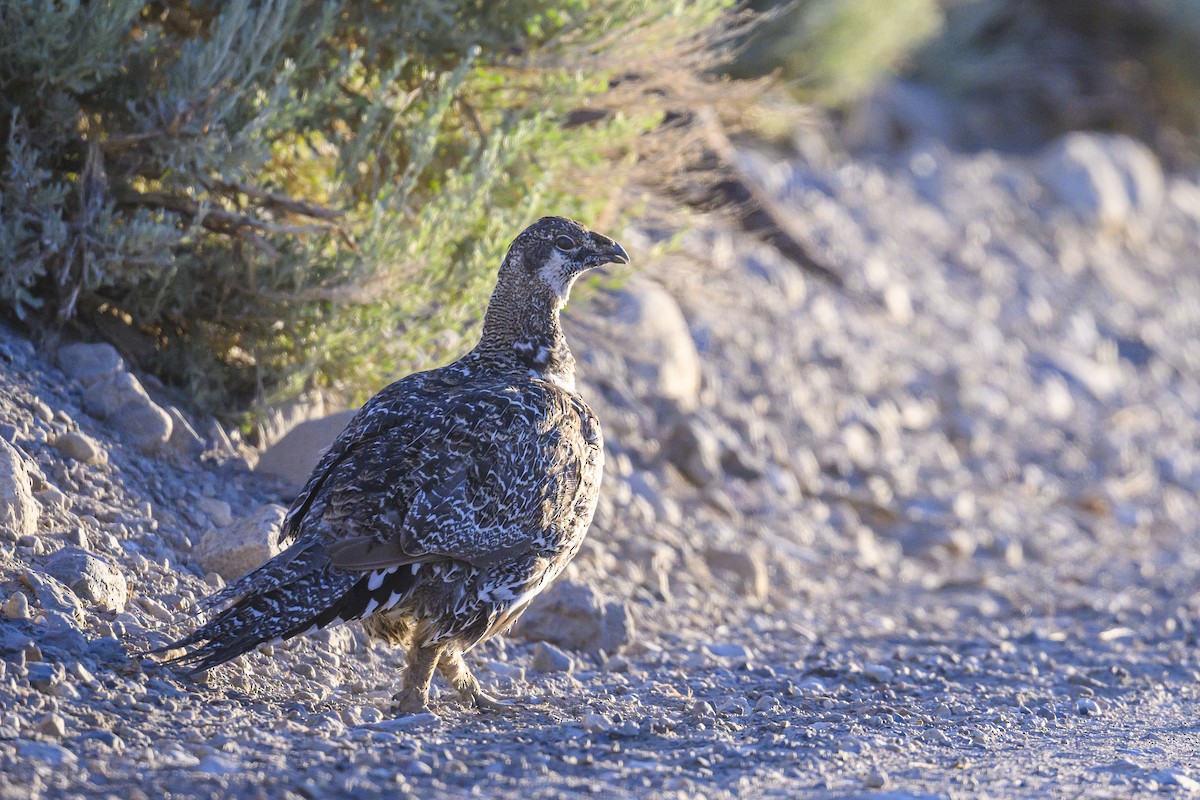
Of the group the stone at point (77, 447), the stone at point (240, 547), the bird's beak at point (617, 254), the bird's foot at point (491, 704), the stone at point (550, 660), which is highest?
the bird's beak at point (617, 254)

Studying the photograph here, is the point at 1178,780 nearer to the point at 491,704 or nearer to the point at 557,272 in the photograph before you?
the point at 491,704

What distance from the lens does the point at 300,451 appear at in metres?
6.69

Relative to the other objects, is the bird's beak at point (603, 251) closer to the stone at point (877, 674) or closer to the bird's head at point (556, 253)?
the bird's head at point (556, 253)

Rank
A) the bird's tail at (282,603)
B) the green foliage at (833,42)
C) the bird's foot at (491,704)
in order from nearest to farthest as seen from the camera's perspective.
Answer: the bird's tail at (282,603) → the bird's foot at (491,704) → the green foliage at (833,42)

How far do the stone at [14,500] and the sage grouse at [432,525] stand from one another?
0.78 metres

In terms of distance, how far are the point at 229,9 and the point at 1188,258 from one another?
51.2 ft

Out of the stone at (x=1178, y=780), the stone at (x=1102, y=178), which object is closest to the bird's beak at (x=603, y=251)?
the stone at (x=1178, y=780)

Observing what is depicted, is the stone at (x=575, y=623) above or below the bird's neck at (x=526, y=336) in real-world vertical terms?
below

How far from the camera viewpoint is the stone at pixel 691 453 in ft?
30.4

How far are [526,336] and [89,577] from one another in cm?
198

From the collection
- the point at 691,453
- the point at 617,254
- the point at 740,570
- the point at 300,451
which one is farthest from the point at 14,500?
the point at 691,453

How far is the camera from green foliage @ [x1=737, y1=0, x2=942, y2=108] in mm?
14008

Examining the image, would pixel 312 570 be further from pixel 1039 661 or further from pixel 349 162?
pixel 1039 661

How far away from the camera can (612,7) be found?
7723 millimetres
